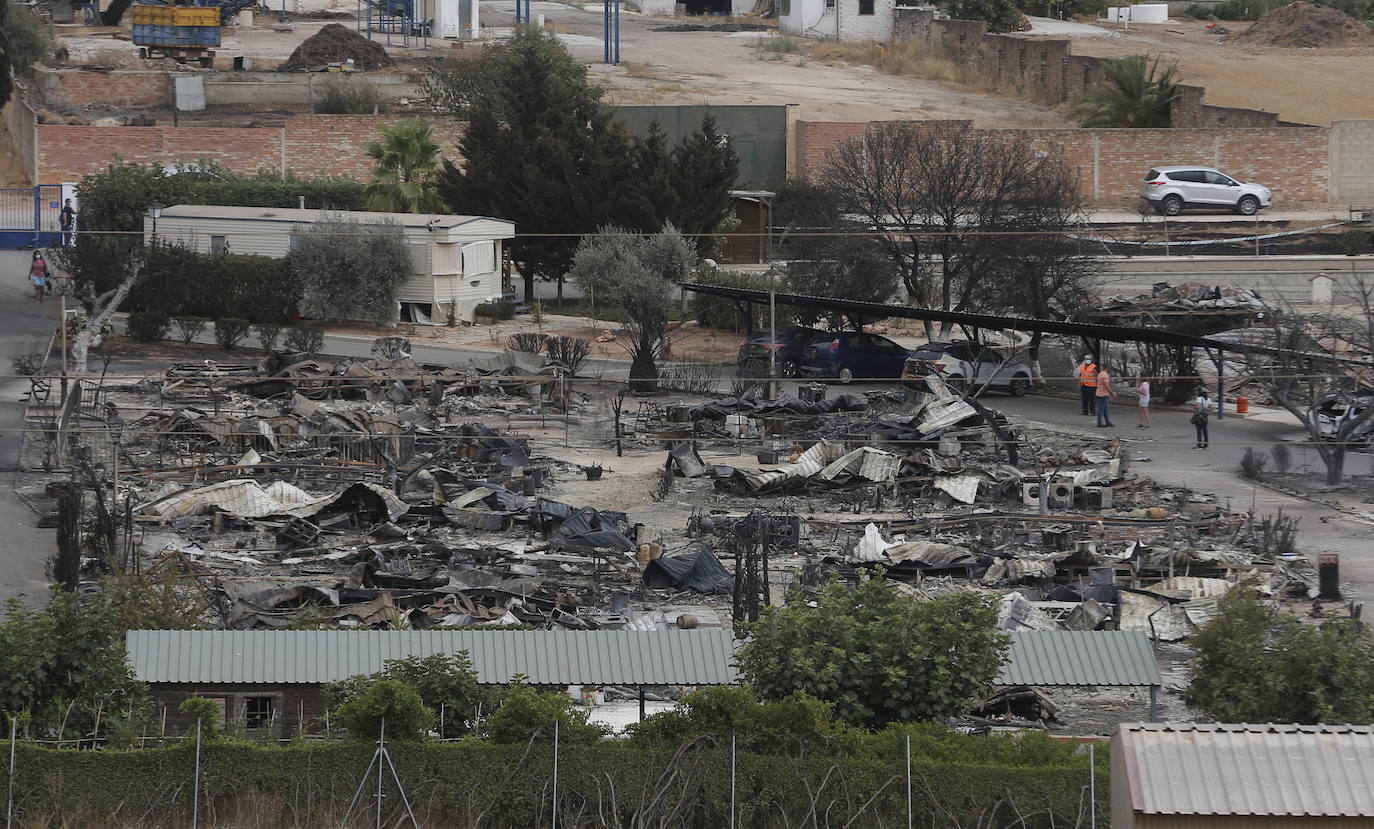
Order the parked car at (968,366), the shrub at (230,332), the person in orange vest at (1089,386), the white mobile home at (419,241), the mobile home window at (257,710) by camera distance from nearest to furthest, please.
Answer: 1. the mobile home window at (257,710)
2. the person in orange vest at (1089,386)
3. the parked car at (968,366)
4. the shrub at (230,332)
5. the white mobile home at (419,241)

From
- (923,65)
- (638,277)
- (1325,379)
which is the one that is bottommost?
(1325,379)

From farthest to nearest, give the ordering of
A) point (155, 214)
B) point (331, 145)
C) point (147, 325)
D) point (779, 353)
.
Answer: point (331, 145) → point (155, 214) → point (147, 325) → point (779, 353)

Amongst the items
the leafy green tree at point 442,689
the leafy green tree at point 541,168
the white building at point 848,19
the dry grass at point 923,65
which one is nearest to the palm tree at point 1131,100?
the dry grass at point 923,65

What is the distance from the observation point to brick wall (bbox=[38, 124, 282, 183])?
59.6m

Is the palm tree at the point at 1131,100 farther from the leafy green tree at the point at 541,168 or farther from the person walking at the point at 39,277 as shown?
the person walking at the point at 39,277

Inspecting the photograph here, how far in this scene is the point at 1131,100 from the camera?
64750mm

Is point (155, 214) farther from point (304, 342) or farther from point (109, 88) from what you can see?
point (109, 88)

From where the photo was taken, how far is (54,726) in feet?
53.2

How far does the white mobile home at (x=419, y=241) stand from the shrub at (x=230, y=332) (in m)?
4.85

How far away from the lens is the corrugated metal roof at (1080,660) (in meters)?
17.9

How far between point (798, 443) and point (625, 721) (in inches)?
653

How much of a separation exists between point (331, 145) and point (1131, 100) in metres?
28.4

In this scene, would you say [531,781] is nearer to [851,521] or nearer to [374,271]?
[851,521]

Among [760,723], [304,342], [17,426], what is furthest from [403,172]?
[760,723]
